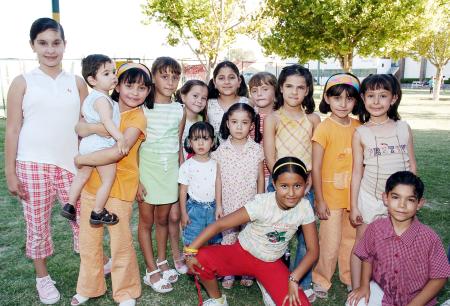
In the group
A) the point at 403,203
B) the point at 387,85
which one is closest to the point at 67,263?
the point at 403,203

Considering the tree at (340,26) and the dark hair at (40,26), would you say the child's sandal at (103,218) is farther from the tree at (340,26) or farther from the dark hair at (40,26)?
the tree at (340,26)

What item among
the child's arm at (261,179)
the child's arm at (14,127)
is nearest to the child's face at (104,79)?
the child's arm at (14,127)

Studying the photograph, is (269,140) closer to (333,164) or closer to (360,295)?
(333,164)

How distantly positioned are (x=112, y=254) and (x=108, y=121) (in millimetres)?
986

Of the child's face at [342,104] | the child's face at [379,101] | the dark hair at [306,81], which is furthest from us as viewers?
the dark hair at [306,81]

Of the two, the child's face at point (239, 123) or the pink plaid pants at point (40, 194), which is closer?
the pink plaid pants at point (40, 194)

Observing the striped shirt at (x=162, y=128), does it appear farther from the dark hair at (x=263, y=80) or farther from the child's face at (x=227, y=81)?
the dark hair at (x=263, y=80)

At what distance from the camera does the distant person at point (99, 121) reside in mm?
2785

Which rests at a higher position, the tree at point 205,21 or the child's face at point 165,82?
the tree at point 205,21

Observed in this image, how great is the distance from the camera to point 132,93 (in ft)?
9.73

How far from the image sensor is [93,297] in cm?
309

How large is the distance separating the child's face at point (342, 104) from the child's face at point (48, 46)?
6.89 ft

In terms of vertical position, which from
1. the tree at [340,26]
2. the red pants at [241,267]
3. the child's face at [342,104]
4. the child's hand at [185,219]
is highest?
the tree at [340,26]

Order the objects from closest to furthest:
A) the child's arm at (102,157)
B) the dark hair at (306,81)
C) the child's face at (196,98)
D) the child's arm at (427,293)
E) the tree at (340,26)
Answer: the child's arm at (427,293), the child's arm at (102,157), the dark hair at (306,81), the child's face at (196,98), the tree at (340,26)
